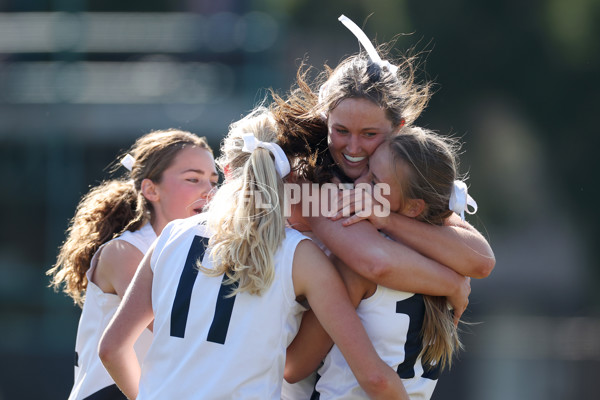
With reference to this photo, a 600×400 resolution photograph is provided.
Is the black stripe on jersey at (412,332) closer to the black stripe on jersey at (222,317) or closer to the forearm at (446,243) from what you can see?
the forearm at (446,243)

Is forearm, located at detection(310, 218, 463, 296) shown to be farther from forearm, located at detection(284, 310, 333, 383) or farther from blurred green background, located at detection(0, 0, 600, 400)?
blurred green background, located at detection(0, 0, 600, 400)

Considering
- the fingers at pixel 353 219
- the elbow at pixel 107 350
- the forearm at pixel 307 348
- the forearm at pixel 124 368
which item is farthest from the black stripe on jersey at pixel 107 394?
the fingers at pixel 353 219

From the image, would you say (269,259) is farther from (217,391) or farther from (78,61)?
(78,61)

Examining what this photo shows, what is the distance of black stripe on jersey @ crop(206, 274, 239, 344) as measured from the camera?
215 centimetres

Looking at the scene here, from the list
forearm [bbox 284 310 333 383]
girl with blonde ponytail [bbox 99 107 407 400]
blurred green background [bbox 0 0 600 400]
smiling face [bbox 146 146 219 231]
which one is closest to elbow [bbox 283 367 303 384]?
forearm [bbox 284 310 333 383]

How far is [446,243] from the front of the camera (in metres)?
2.43

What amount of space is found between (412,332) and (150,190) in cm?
137

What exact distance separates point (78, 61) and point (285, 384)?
8.51 meters

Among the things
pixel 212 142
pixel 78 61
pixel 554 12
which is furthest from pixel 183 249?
pixel 554 12

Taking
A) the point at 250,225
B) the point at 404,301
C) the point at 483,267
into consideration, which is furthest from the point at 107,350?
the point at 483,267

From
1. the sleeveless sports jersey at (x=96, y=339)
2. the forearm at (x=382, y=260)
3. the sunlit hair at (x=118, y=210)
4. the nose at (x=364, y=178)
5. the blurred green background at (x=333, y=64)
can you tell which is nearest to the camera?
the forearm at (x=382, y=260)

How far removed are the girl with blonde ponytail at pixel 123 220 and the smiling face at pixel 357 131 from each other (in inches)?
31.5

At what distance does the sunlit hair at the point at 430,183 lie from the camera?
2391 mm

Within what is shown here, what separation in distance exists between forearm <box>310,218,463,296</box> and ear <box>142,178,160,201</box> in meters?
1.03
